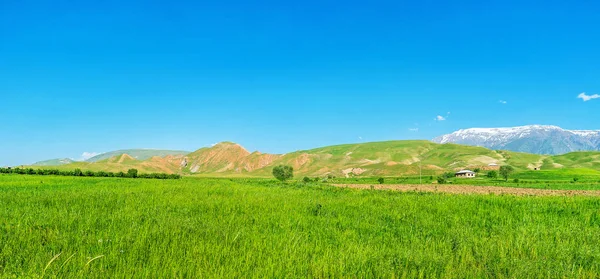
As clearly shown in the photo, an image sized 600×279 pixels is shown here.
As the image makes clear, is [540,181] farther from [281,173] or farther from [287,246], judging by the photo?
[287,246]

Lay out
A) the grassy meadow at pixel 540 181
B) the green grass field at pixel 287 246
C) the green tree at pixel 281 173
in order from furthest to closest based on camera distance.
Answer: the green tree at pixel 281 173
the grassy meadow at pixel 540 181
the green grass field at pixel 287 246

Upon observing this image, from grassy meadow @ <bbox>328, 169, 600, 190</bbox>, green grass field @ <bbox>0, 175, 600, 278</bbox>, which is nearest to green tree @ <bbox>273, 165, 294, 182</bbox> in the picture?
grassy meadow @ <bbox>328, 169, 600, 190</bbox>

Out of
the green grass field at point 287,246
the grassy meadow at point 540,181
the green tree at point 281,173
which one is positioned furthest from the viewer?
the green tree at point 281,173

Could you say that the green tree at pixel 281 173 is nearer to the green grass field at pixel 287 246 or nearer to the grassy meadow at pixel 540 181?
the grassy meadow at pixel 540 181

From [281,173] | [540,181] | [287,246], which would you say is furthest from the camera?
[281,173]

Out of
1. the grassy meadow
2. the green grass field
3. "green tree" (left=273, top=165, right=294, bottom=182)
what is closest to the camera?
the green grass field

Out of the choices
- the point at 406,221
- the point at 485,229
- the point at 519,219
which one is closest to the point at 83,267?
the point at 406,221

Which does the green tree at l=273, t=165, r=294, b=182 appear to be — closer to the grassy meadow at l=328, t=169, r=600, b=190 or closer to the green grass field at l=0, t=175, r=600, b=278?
the grassy meadow at l=328, t=169, r=600, b=190

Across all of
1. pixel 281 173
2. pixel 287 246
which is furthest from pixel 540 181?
pixel 287 246

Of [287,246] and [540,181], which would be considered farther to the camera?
[540,181]

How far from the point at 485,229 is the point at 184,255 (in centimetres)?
835

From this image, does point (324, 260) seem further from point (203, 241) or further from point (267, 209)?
point (267, 209)

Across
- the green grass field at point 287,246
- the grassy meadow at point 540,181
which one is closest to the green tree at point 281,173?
the grassy meadow at point 540,181

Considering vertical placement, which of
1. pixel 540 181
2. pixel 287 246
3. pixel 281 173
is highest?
pixel 281 173
